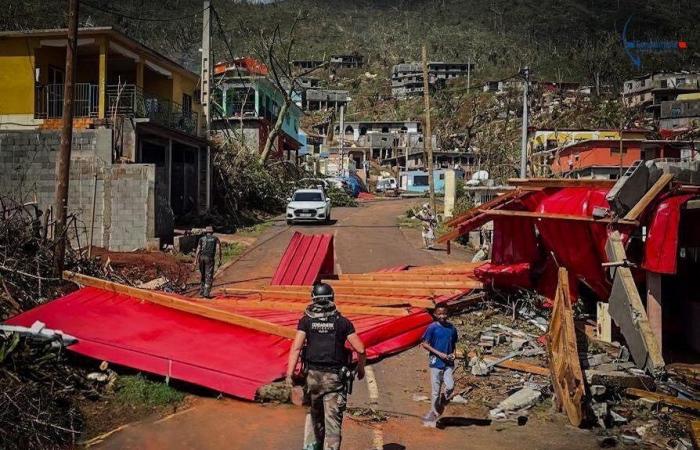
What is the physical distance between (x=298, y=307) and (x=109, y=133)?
12.0 meters

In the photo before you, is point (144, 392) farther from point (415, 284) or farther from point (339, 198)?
point (339, 198)

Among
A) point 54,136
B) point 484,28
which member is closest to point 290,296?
point 54,136

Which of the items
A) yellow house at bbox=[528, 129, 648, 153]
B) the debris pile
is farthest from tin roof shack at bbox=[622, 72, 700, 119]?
the debris pile

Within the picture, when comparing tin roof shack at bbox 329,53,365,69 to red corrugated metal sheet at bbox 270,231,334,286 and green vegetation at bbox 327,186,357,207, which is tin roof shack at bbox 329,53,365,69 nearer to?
green vegetation at bbox 327,186,357,207

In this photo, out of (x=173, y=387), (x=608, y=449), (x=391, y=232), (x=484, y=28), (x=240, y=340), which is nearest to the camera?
(x=608, y=449)

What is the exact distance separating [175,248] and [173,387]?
1257cm

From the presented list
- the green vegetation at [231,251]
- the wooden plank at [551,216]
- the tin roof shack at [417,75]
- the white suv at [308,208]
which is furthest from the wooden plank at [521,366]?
the tin roof shack at [417,75]

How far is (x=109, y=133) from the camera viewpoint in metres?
21.3

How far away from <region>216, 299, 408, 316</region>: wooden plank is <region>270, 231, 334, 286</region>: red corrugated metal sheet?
2.26 m

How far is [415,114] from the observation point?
104m

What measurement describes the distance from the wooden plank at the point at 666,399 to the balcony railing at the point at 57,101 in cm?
2079

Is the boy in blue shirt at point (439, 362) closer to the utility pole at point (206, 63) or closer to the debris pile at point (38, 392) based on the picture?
the debris pile at point (38, 392)

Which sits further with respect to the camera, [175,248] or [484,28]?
[484,28]

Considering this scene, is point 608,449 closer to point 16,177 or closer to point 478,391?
point 478,391
